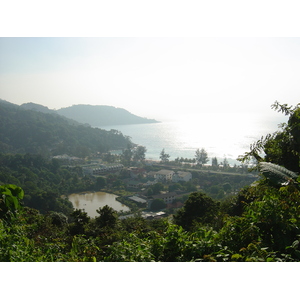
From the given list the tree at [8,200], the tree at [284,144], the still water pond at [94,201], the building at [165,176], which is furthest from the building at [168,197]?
the tree at [8,200]

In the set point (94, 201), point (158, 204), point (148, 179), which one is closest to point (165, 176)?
point (148, 179)

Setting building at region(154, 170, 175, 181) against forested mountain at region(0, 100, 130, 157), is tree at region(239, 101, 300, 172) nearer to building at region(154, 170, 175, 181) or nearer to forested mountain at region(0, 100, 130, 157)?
building at region(154, 170, 175, 181)

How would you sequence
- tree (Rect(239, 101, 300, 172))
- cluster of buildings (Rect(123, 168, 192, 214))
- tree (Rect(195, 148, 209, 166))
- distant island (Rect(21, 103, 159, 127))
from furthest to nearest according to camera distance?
distant island (Rect(21, 103, 159, 127)), tree (Rect(195, 148, 209, 166)), cluster of buildings (Rect(123, 168, 192, 214)), tree (Rect(239, 101, 300, 172))

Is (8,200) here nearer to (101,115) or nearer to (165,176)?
(165,176)

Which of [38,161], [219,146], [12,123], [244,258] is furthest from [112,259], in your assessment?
[12,123]

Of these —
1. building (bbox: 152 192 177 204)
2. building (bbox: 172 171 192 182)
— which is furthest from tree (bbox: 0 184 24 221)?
building (bbox: 172 171 192 182)
